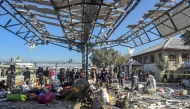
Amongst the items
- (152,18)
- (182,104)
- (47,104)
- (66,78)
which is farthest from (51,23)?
(66,78)

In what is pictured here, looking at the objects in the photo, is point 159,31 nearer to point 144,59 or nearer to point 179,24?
point 179,24

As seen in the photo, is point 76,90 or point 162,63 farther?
point 162,63

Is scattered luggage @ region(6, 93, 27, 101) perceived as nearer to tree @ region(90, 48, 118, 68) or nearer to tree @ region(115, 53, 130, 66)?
tree @ region(90, 48, 118, 68)

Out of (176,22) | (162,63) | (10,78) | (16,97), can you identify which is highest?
(176,22)

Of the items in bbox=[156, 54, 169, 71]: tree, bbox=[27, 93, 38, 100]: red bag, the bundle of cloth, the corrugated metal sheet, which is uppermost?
the corrugated metal sheet

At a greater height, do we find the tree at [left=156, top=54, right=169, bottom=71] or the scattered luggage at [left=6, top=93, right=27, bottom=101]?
the tree at [left=156, top=54, right=169, bottom=71]

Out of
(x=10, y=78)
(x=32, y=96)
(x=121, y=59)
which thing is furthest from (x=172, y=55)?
(x=32, y=96)

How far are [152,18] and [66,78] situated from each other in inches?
512

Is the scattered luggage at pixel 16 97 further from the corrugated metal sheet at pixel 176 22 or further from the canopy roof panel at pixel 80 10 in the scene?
the corrugated metal sheet at pixel 176 22

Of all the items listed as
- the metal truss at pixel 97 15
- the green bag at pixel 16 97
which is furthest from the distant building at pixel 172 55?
the green bag at pixel 16 97

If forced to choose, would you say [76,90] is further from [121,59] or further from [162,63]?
[121,59]

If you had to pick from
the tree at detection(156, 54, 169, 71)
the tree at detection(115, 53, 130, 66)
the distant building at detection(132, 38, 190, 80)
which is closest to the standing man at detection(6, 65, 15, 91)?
the tree at detection(156, 54, 169, 71)

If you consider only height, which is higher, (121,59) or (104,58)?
(104,58)

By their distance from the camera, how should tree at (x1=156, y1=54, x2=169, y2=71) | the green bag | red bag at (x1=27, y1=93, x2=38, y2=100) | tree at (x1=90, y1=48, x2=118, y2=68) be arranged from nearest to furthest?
the green bag → red bag at (x1=27, y1=93, x2=38, y2=100) → tree at (x1=156, y1=54, x2=169, y2=71) → tree at (x1=90, y1=48, x2=118, y2=68)
